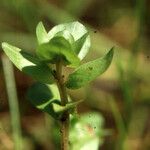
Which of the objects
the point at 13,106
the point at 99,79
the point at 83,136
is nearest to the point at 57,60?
the point at 83,136

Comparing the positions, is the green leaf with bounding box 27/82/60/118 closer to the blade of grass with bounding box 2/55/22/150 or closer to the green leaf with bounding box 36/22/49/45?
the green leaf with bounding box 36/22/49/45

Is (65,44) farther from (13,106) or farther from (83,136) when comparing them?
(13,106)

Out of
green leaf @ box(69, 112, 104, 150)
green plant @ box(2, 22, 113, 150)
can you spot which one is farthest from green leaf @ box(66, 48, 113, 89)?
green leaf @ box(69, 112, 104, 150)

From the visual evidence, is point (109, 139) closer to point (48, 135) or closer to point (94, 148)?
point (48, 135)

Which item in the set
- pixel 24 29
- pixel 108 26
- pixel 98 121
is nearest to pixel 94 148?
pixel 98 121

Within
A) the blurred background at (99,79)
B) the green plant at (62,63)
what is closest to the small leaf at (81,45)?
the green plant at (62,63)

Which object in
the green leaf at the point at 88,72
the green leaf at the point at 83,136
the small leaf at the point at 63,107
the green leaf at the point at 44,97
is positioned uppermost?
the green leaf at the point at 88,72

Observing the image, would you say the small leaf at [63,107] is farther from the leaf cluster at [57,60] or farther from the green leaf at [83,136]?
the green leaf at [83,136]

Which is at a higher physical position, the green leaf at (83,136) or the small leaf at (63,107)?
the small leaf at (63,107)
